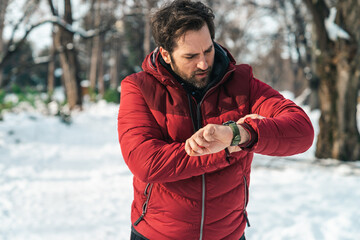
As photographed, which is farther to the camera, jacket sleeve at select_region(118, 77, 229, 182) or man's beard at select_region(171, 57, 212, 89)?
man's beard at select_region(171, 57, 212, 89)

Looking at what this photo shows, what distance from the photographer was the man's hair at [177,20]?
1562mm

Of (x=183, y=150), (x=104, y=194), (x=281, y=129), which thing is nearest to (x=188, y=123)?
(x=183, y=150)

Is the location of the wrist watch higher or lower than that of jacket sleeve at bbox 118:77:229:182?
higher

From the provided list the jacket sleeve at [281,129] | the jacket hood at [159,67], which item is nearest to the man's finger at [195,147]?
the jacket sleeve at [281,129]

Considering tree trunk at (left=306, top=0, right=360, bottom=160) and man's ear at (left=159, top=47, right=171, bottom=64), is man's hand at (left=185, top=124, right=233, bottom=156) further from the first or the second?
tree trunk at (left=306, top=0, right=360, bottom=160)

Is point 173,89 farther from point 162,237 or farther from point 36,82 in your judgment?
point 36,82

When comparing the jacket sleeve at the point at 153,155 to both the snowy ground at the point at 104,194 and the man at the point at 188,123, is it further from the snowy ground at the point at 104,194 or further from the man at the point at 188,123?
the snowy ground at the point at 104,194

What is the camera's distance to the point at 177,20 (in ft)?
5.15

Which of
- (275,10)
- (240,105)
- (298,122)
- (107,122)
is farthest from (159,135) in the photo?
(275,10)

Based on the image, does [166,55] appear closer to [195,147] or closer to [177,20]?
[177,20]

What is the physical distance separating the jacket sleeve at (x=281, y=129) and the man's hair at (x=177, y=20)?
521mm

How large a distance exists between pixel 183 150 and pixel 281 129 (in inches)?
16.8

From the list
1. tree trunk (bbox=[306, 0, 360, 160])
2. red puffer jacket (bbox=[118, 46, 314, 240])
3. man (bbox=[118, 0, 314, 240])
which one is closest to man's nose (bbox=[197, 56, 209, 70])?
man (bbox=[118, 0, 314, 240])

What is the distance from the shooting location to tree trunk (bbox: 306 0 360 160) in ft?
21.9
